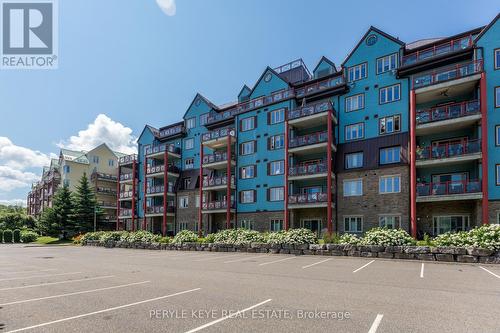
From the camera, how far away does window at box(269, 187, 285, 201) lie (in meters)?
32.2

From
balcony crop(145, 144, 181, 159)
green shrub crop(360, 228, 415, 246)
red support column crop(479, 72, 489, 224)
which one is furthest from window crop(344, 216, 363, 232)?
balcony crop(145, 144, 181, 159)

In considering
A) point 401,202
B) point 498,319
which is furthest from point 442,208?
point 498,319

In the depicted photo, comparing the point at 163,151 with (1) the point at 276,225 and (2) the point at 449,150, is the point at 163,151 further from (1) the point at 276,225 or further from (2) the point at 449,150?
(2) the point at 449,150

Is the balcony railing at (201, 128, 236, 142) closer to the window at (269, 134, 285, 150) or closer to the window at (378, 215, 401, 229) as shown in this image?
the window at (269, 134, 285, 150)

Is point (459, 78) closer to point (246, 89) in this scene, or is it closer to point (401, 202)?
point (401, 202)

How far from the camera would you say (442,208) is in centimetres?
2391

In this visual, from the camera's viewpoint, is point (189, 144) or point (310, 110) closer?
point (310, 110)

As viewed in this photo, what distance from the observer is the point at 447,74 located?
2366 cm

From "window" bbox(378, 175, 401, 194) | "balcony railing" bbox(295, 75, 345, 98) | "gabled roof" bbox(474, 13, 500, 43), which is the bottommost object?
"window" bbox(378, 175, 401, 194)

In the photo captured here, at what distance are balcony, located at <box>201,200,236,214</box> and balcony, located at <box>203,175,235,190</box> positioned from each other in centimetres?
167

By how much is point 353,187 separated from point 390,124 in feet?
20.0

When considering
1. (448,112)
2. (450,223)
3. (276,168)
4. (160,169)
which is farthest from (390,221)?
(160,169)

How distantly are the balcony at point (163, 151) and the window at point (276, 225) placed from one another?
680 inches

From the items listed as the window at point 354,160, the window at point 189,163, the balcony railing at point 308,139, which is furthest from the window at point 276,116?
the window at point 189,163
